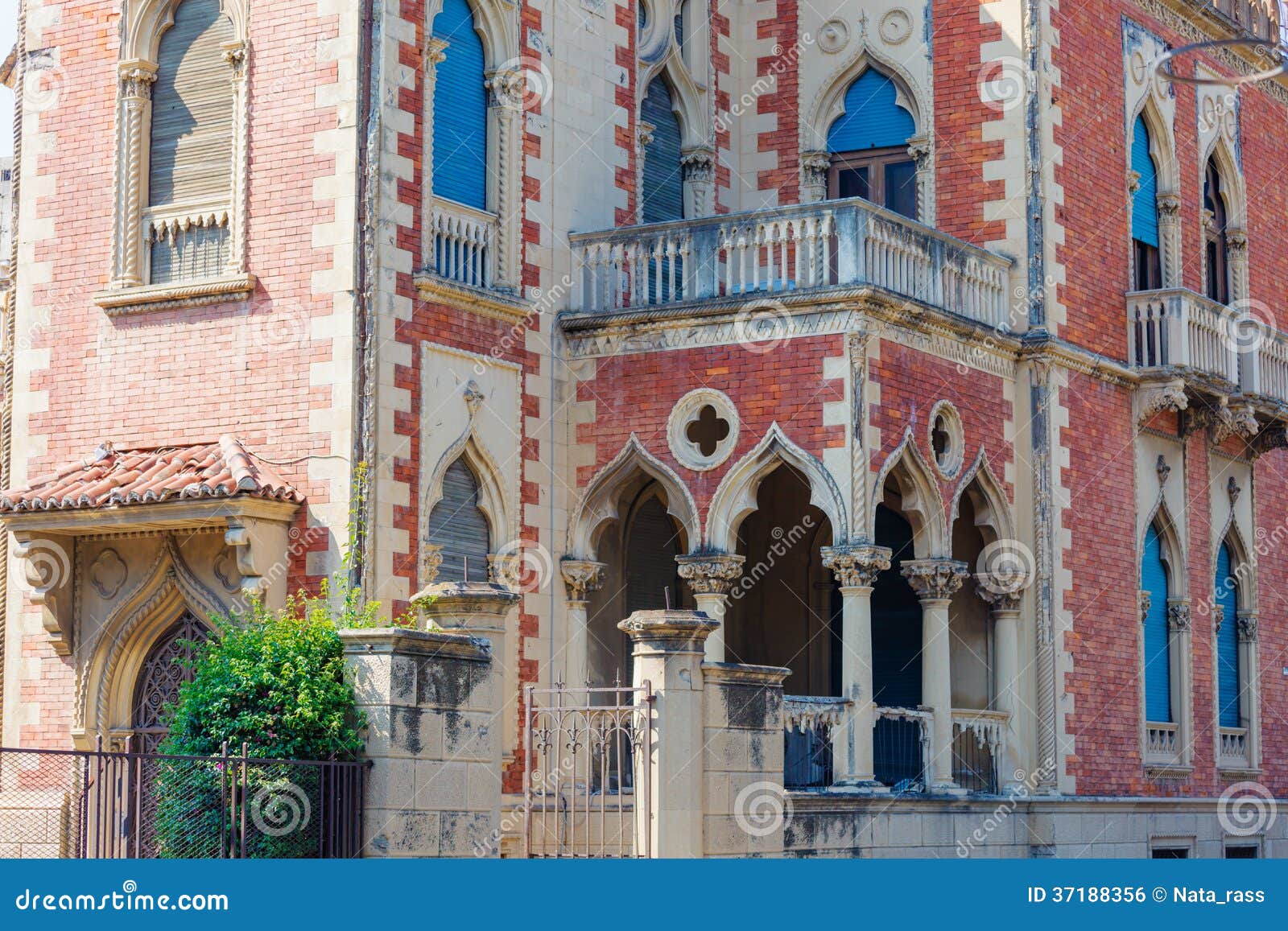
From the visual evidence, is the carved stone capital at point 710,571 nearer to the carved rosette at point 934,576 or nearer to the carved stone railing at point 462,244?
the carved rosette at point 934,576

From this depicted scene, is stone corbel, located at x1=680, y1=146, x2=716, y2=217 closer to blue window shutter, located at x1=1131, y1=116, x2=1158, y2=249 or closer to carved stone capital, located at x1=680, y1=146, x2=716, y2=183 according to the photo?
carved stone capital, located at x1=680, y1=146, x2=716, y2=183

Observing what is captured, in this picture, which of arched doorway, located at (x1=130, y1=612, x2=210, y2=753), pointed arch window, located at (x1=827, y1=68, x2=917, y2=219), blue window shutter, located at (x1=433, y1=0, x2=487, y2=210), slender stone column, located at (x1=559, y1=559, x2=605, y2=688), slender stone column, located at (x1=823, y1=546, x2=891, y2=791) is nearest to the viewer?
arched doorway, located at (x1=130, y1=612, x2=210, y2=753)

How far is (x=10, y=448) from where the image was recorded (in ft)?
72.0

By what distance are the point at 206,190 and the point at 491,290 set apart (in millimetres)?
2850

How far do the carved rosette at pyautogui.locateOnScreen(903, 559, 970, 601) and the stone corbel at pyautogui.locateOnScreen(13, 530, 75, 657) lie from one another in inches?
319

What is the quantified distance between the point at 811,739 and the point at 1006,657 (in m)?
3.57

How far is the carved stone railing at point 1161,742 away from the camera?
84.6 ft

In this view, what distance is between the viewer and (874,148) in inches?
1000

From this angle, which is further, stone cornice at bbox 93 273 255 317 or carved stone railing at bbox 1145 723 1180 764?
carved stone railing at bbox 1145 723 1180 764

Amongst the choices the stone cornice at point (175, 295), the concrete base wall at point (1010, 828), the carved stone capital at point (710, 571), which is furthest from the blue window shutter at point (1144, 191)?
the stone cornice at point (175, 295)

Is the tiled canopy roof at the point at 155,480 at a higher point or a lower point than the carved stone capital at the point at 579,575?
higher

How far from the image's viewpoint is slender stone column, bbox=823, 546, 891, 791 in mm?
20844

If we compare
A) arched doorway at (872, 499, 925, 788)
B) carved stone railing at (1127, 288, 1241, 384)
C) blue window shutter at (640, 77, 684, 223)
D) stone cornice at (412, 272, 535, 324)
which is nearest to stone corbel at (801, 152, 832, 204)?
blue window shutter at (640, 77, 684, 223)

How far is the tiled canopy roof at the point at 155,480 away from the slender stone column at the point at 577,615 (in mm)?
3290
